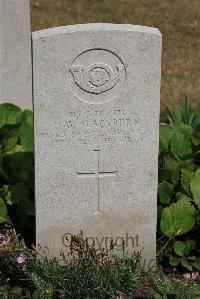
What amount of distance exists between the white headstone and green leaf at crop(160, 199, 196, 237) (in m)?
2.55

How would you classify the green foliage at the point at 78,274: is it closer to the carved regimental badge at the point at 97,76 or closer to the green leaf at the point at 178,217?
the green leaf at the point at 178,217

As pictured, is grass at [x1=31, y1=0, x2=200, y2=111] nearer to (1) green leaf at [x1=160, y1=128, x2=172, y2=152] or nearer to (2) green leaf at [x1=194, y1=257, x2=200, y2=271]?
(1) green leaf at [x1=160, y1=128, x2=172, y2=152]

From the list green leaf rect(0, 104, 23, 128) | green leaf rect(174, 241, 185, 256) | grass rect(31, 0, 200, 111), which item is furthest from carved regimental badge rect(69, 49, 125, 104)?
grass rect(31, 0, 200, 111)

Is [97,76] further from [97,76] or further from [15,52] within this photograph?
[15,52]

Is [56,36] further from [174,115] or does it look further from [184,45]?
[184,45]

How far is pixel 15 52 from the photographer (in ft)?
21.9

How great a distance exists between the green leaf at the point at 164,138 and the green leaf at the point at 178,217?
0.62 meters

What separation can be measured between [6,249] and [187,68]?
5882mm

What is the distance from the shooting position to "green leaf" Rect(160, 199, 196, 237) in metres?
4.72

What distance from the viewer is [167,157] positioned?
5.09 metres

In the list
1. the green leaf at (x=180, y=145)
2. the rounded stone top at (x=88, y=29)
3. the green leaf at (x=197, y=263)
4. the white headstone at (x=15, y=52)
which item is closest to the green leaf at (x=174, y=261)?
the green leaf at (x=197, y=263)

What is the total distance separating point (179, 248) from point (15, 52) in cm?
275

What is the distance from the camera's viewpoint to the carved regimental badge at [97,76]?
169 inches

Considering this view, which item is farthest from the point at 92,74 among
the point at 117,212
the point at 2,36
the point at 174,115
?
the point at 2,36
